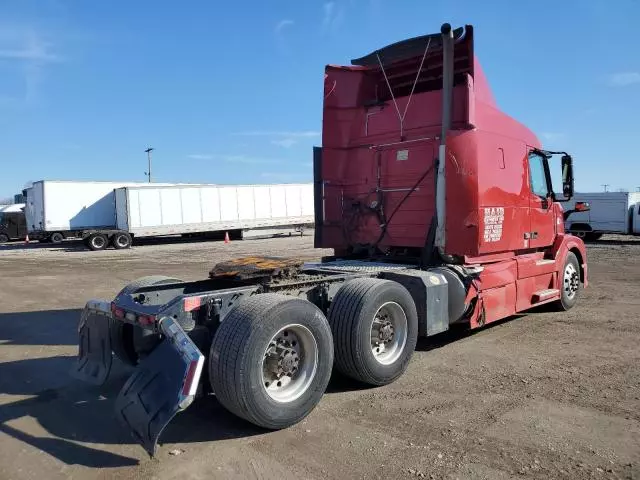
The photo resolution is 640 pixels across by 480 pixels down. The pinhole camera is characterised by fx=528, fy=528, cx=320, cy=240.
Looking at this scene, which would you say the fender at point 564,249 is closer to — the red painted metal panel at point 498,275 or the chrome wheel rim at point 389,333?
the red painted metal panel at point 498,275

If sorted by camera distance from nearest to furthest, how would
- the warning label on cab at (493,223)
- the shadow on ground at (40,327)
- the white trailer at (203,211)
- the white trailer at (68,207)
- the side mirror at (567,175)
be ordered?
1. the warning label on cab at (493,223)
2. the shadow on ground at (40,327)
3. the side mirror at (567,175)
4. the white trailer at (68,207)
5. the white trailer at (203,211)

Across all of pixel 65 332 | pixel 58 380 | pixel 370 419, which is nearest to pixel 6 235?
pixel 65 332

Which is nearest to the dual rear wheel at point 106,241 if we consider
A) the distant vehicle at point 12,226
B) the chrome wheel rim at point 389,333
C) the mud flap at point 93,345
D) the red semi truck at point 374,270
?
the distant vehicle at point 12,226

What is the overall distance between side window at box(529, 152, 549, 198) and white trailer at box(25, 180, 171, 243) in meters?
26.3

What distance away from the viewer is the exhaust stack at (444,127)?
6.40 m

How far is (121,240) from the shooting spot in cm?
2883

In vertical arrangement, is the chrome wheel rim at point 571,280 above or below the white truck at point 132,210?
below

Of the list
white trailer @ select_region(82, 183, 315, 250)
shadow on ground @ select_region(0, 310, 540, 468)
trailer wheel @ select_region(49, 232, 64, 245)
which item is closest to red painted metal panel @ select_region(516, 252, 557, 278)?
shadow on ground @ select_region(0, 310, 540, 468)

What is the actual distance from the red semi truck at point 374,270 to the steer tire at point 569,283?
0.14 feet

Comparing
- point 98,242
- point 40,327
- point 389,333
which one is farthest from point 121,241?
point 389,333

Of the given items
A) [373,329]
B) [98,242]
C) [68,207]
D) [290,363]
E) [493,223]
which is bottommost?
[290,363]

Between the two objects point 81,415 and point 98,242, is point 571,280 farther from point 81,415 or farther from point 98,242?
point 98,242

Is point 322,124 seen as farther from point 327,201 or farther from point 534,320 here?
point 534,320

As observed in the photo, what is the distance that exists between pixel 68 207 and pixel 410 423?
94.6 feet
